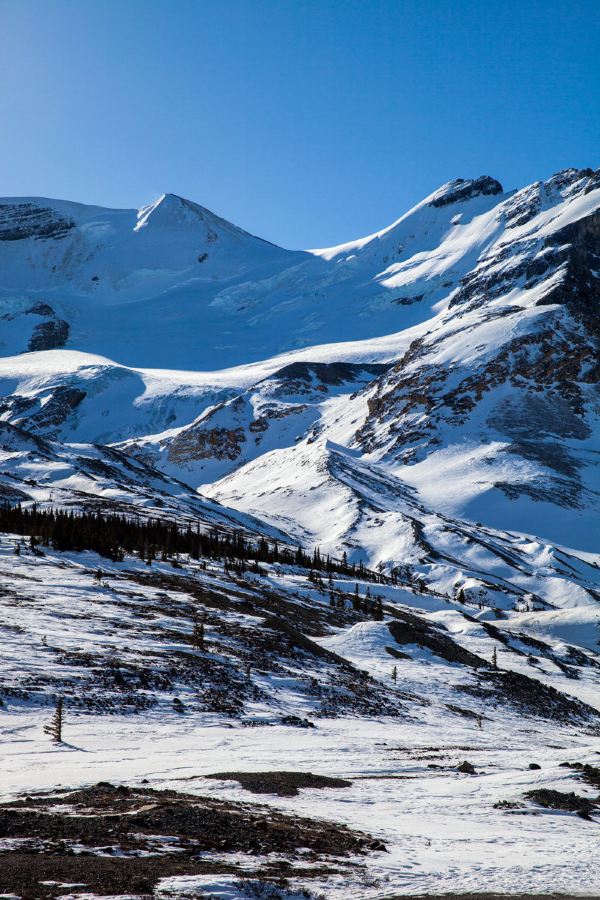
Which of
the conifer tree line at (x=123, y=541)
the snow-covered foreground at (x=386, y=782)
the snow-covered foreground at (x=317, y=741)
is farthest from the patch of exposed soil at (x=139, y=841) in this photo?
the conifer tree line at (x=123, y=541)

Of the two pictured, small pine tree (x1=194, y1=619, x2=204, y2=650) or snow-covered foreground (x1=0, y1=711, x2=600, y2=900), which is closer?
snow-covered foreground (x1=0, y1=711, x2=600, y2=900)

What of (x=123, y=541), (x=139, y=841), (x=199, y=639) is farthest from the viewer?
(x=123, y=541)

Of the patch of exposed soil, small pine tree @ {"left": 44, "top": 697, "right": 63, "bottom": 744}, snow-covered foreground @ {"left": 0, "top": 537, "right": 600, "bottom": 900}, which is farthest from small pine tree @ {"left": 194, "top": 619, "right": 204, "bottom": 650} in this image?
the patch of exposed soil

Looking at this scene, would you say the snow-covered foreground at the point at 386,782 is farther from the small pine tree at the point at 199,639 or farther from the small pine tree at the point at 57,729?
the small pine tree at the point at 199,639

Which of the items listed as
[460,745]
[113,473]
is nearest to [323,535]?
[113,473]

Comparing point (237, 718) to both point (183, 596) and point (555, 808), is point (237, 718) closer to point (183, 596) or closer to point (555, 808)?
point (555, 808)

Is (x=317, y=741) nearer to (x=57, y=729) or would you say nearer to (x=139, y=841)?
(x=57, y=729)

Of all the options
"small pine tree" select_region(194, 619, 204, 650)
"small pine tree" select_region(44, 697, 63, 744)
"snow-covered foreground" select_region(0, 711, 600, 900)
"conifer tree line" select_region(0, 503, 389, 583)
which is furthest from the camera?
"conifer tree line" select_region(0, 503, 389, 583)

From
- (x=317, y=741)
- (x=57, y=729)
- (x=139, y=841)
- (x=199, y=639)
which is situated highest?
(x=139, y=841)

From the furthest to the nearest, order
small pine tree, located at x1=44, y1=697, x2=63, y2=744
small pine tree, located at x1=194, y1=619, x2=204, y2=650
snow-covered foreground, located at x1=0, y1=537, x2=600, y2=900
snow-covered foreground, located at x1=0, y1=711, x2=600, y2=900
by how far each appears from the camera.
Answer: small pine tree, located at x1=194, y1=619, x2=204, y2=650 → small pine tree, located at x1=44, y1=697, x2=63, y2=744 → snow-covered foreground, located at x1=0, y1=537, x2=600, y2=900 → snow-covered foreground, located at x1=0, y1=711, x2=600, y2=900

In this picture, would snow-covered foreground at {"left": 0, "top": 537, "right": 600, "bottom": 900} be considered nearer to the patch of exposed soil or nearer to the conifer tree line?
the patch of exposed soil

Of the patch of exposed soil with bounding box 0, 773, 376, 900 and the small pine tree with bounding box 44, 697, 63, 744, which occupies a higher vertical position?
the patch of exposed soil with bounding box 0, 773, 376, 900

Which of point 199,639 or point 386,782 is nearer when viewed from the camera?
point 386,782

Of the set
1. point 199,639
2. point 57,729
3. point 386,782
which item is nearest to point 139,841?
point 386,782
